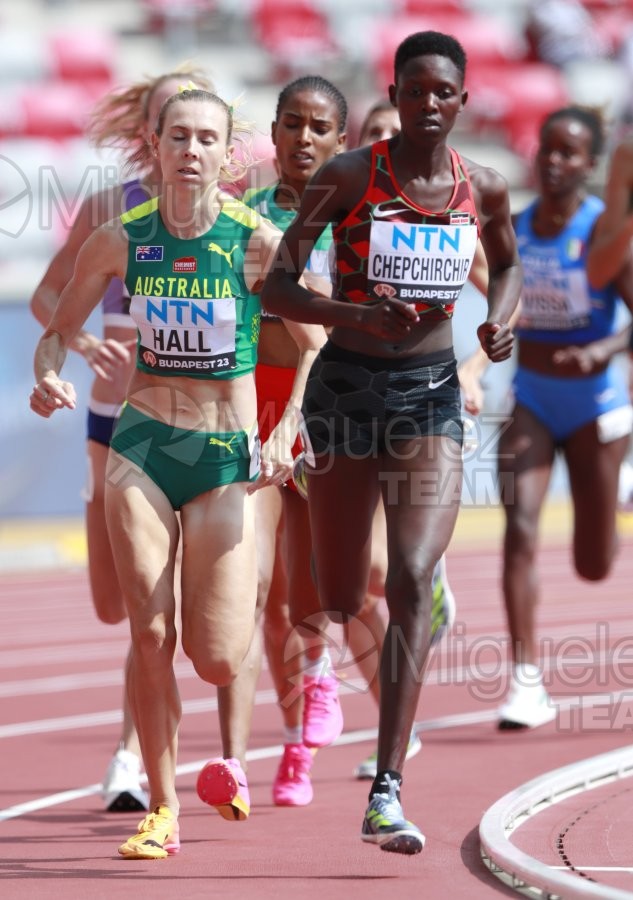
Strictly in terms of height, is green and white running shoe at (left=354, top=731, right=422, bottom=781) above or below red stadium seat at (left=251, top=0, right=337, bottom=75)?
below

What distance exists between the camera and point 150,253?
5.34 metres

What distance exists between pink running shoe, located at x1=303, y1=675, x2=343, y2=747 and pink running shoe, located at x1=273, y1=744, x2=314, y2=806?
5cm

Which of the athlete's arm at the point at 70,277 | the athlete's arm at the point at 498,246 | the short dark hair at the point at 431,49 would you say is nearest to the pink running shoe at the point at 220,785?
the athlete's arm at the point at 498,246

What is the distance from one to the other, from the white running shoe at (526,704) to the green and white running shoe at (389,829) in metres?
2.87

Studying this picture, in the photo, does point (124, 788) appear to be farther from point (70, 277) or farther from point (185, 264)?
point (185, 264)

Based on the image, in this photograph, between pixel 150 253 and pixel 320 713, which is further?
pixel 320 713

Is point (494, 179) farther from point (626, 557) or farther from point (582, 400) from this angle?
point (626, 557)

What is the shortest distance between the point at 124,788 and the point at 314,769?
1044mm

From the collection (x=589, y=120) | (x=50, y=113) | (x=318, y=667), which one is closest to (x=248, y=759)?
(x=318, y=667)

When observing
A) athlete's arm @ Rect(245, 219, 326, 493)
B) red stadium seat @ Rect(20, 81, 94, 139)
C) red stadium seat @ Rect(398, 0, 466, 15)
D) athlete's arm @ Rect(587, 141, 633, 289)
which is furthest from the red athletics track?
red stadium seat @ Rect(398, 0, 466, 15)

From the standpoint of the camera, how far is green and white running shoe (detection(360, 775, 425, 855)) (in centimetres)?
482

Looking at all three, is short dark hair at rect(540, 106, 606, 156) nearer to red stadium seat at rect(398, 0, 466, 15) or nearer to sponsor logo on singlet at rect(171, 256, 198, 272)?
sponsor logo on singlet at rect(171, 256, 198, 272)

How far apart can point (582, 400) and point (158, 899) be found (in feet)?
13.9

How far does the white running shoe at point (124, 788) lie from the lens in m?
6.33
